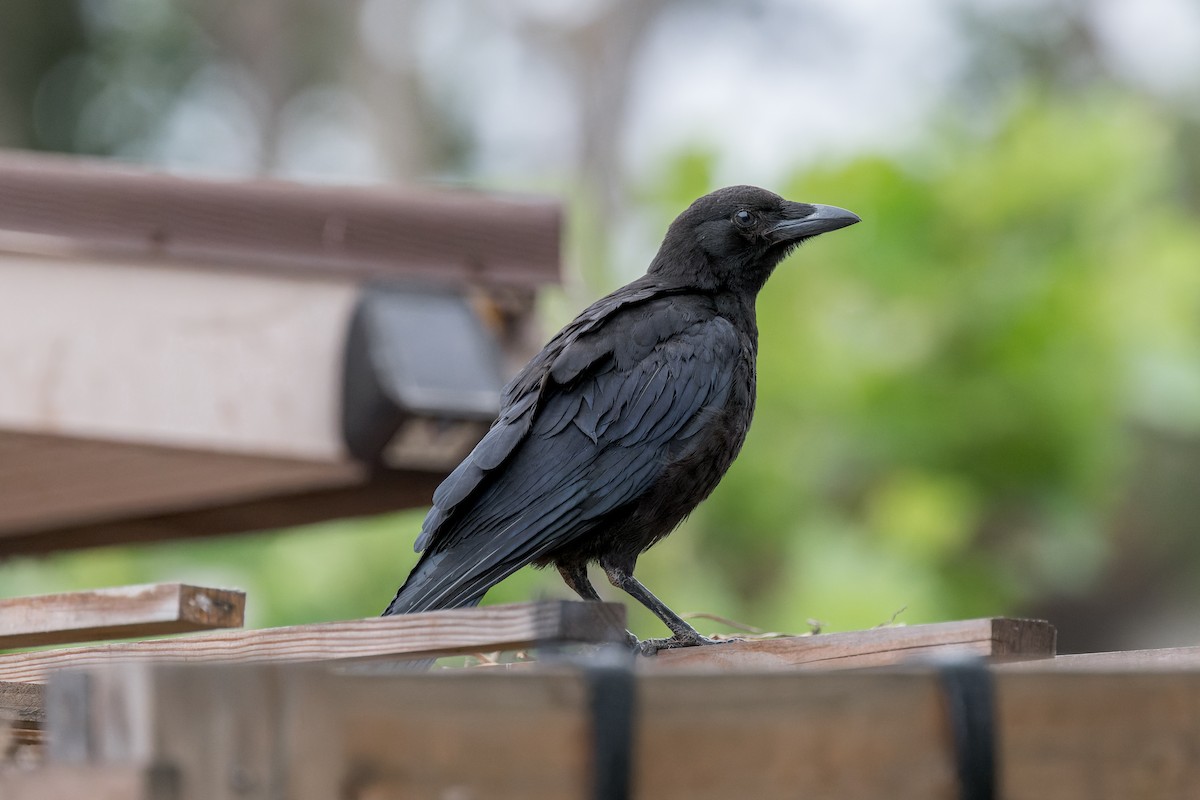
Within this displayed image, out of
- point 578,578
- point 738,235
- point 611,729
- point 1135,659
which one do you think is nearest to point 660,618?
point 578,578

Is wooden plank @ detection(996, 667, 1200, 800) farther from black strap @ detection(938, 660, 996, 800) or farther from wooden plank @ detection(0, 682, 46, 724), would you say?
wooden plank @ detection(0, 682, 46, 724)

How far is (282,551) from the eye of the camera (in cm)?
834

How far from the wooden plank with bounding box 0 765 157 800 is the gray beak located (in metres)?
3.14

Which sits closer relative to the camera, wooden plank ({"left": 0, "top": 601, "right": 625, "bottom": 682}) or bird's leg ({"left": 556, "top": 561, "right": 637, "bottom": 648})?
wooden plank ({"left": 0, "top": 601, "right": 625, "bottom": 682})

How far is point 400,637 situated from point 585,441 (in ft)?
4.93

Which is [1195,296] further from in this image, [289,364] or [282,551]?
[289,364]

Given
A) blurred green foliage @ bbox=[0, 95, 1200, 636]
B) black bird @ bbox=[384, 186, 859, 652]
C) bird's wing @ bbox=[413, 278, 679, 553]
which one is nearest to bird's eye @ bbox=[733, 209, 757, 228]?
black bird @ bbox=[384, 186, 859, 652]

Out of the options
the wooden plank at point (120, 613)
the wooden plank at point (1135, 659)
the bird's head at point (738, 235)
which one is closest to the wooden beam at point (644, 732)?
the wooden plank at point (120, 613)

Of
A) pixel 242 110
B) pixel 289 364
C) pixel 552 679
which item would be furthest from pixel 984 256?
pixel 242 110

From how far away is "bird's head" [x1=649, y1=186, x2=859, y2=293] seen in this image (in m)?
4.36

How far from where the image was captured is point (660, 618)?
360 cm

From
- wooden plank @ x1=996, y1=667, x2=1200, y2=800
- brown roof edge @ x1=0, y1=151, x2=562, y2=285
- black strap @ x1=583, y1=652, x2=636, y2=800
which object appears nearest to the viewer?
black strap @ x1=583, y1=652, x2=636, y2=800

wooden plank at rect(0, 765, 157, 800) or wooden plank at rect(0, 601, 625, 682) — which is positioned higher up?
wooden plank at rect(0, 601, 625, 682)

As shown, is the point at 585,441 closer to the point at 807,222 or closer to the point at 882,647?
the point at 882,647
